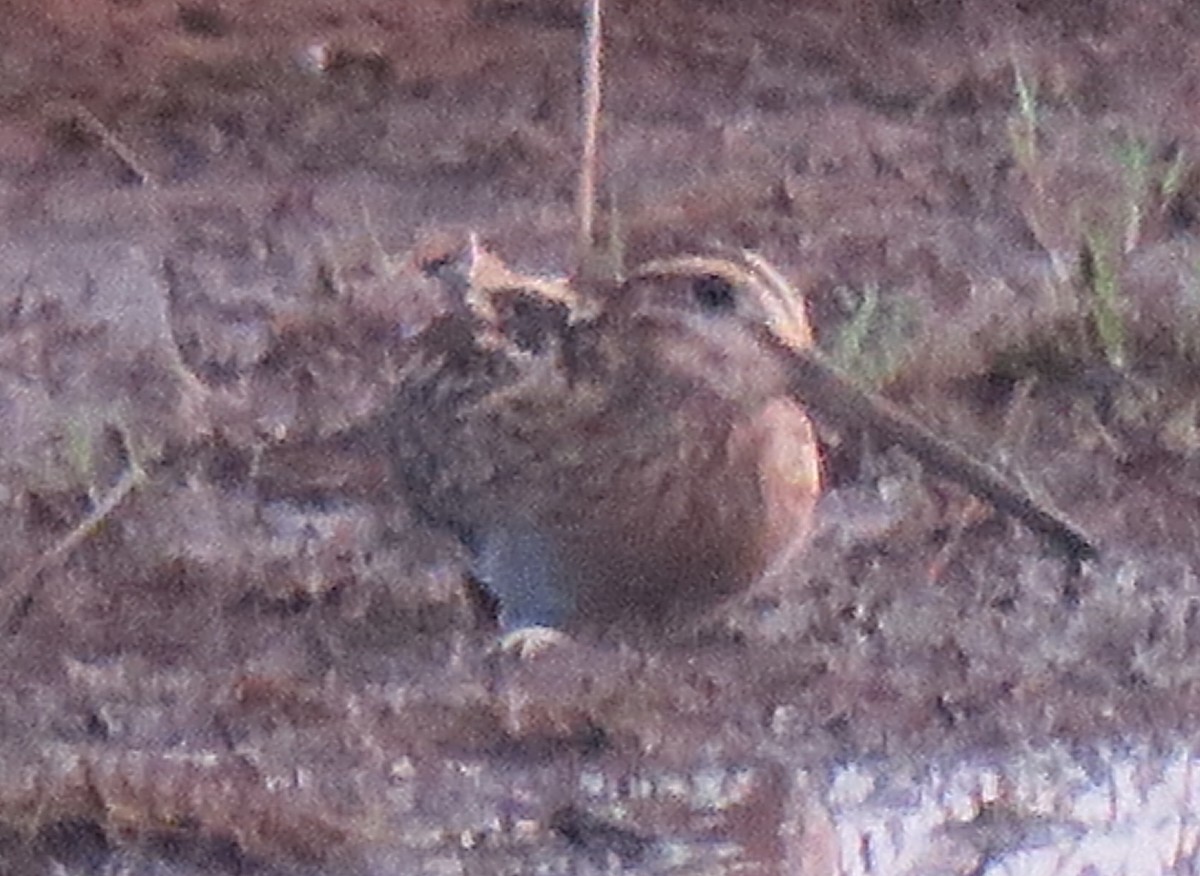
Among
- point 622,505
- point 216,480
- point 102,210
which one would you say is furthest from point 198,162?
point 622,505

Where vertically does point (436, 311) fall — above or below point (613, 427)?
above

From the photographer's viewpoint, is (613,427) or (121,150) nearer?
(613,427)

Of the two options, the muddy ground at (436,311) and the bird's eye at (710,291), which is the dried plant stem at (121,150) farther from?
the bird's eye at (710,291)

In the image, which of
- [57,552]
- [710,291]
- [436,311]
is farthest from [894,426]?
[57,552]

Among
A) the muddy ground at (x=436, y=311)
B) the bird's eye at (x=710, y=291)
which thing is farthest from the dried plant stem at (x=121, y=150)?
the bird's eye at (x=710, y=291)

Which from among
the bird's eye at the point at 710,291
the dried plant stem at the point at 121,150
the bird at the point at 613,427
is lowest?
the bird at the point at 613,427

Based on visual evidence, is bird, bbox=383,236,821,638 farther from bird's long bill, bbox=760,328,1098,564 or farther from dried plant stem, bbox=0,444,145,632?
dried plant stem, bbox=0,444,145,632

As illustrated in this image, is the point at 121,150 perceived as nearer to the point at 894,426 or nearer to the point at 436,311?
the point at 436,311

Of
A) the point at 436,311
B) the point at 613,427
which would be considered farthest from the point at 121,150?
the point at 613,427
